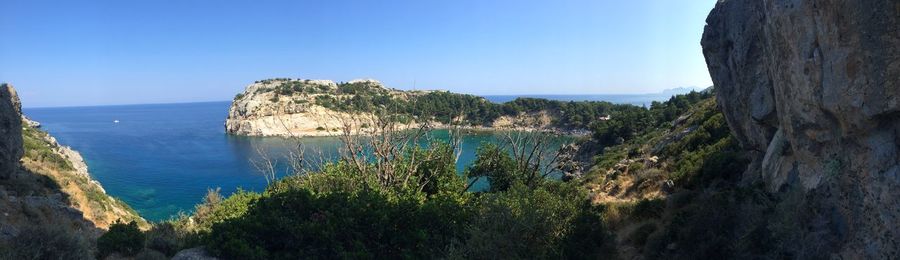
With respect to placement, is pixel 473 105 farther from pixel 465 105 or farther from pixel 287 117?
pixel 287 117

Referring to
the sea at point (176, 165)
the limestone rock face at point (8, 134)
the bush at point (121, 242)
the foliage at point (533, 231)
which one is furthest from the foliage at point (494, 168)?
the limestone rock face at point (8, 134)

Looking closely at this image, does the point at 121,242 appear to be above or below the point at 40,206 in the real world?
above

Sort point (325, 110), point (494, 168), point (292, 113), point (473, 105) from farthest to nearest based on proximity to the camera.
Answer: point (473, 105), point (325, 110), point (292, 113), point (494, 168)

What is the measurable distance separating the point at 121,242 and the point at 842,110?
1722 cm

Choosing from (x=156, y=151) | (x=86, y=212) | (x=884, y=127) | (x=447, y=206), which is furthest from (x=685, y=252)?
(x=156, y=151)

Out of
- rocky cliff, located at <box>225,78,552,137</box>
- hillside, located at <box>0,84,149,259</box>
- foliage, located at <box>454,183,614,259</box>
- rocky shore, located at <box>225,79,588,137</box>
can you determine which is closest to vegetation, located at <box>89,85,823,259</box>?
foliage, located at <box>454,183,614,259</box>

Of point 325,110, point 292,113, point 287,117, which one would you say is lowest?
point 287,117

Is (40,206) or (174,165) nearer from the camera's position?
(40,206)

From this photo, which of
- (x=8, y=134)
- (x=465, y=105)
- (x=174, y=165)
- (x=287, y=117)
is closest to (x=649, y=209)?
(x=8, y=134)

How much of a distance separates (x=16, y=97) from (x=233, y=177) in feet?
104

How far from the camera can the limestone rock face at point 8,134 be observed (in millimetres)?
21406

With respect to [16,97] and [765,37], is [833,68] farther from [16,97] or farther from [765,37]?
[16,97]

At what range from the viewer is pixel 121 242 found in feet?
43.5

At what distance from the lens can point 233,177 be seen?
5653 centimetres
